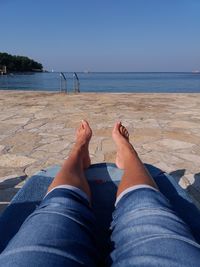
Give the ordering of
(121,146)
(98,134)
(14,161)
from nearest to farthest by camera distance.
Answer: (121,146) → (14,161) → (98,134)

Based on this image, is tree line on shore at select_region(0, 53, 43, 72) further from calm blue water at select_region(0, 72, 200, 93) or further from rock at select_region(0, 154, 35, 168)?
rock at select_region(0, 154, 35, 168)

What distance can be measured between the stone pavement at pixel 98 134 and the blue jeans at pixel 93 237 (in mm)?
1238

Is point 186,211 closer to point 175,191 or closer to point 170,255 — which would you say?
point 175,191

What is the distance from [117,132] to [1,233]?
1.43 meters

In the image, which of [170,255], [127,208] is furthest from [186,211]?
[170,255]

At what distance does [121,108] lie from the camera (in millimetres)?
6719

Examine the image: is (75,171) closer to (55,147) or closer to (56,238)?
(56,238)

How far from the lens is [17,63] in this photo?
83188 mm

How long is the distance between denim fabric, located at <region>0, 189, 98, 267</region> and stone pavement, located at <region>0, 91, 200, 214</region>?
121 cm

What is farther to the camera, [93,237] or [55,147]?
[55,147]

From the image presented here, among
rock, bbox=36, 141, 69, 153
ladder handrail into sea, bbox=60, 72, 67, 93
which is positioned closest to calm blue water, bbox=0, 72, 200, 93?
ladder handrail into sea, bbox=60, 72, 67, 93

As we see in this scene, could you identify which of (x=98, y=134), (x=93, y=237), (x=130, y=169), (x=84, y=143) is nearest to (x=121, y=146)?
(x=84, y=143)

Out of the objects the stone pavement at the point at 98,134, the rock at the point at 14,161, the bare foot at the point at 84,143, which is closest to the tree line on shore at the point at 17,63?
the stone pavement at the point at 98,134

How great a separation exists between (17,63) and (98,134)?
83.1 meters
